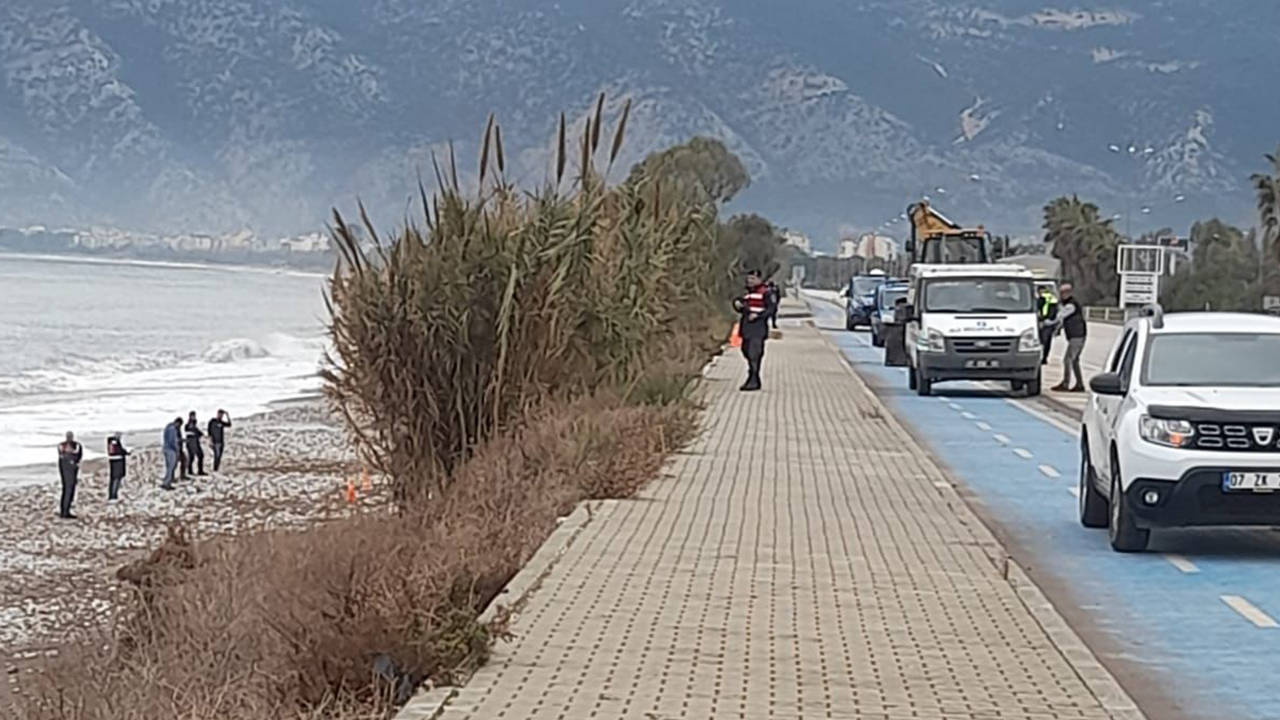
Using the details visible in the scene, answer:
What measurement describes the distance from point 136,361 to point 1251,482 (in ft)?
234

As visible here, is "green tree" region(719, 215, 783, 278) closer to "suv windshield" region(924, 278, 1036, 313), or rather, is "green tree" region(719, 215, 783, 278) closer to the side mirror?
"suv windshield" region(924, 278, 1036, 313)

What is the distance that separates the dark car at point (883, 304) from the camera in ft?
163

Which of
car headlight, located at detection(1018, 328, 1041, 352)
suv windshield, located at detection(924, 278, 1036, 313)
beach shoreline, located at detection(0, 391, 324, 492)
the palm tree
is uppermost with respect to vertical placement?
the palm tree

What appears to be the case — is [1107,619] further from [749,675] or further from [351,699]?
[351,699]

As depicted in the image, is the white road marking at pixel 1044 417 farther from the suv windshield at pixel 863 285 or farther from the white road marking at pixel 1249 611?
the suv windshield at pixel 863 285

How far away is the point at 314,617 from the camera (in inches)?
354

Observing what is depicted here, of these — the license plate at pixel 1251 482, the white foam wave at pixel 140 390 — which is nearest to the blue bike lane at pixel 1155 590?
the license plate at pixel 1251 482

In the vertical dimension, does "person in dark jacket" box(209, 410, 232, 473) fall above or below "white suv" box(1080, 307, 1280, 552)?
below

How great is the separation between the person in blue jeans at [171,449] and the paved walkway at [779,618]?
21.9 metres

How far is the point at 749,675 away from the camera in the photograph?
29.6ft

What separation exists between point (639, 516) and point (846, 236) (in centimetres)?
17700

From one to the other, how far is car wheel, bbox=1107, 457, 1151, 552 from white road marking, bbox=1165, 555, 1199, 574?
0.21m

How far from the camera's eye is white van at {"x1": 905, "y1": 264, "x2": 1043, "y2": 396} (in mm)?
32781

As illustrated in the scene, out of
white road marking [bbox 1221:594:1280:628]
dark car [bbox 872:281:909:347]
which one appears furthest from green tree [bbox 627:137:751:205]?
white road marking [bbox 1221:594:1280:628]
